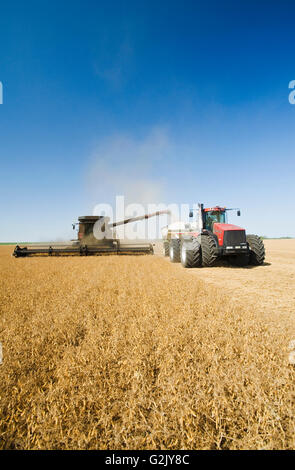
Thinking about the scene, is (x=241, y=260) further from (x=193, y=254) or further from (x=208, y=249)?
(x=193, y=254)

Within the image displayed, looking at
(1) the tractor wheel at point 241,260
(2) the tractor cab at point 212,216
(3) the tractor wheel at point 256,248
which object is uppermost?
(2) the tractor cab at point 212,216

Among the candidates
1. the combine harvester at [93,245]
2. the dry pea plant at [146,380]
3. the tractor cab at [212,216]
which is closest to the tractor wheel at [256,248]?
the tractor cab at [212,216]

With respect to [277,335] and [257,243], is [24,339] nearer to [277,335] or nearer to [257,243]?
[277,335]

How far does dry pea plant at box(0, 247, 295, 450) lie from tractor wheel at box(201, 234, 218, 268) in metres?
5.11

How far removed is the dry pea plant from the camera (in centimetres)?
134

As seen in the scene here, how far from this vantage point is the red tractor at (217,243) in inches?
335

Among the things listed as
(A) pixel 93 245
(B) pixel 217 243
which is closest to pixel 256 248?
(B) pixel 217 243

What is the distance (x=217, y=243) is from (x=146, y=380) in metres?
7.65

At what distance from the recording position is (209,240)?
8.68 metres

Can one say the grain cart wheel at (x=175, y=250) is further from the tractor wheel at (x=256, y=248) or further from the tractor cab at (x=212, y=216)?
the tractor wheel at (x=256, y=248)

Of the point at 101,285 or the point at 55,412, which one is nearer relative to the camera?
the point at 55,412

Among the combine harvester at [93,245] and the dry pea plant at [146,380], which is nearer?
the dry pea plant at [146,380]
